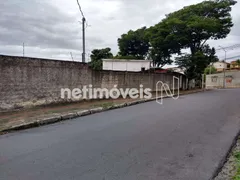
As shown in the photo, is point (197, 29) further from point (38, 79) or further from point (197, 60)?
point (38, 79)

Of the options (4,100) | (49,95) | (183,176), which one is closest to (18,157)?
(183,176)

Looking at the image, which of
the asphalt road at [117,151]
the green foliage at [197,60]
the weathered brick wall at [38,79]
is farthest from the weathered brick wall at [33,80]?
the green foliage at [197,60]

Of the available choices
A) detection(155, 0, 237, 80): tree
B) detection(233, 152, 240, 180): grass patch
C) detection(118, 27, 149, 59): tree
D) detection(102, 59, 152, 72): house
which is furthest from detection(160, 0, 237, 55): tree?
detection(233, 152, 240, 180): grass patch

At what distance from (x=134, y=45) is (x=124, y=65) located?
1519 cm

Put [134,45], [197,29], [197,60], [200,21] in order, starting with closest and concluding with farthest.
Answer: [200,21] → [197,29] → [197,60] → [134,45]

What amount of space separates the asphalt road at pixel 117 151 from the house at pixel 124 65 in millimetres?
19958

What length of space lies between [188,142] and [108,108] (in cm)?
557

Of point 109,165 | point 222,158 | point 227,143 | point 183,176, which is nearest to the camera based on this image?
point 183,176

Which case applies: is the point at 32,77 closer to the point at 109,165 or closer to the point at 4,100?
the point at 4,100

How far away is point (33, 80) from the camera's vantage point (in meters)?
8.71

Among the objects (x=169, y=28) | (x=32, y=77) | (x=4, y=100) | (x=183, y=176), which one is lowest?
(x=183, y=176)

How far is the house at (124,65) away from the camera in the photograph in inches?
1005

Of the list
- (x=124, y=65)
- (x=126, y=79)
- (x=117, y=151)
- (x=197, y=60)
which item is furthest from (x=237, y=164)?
(x=124, y=65)

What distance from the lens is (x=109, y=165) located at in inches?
127
